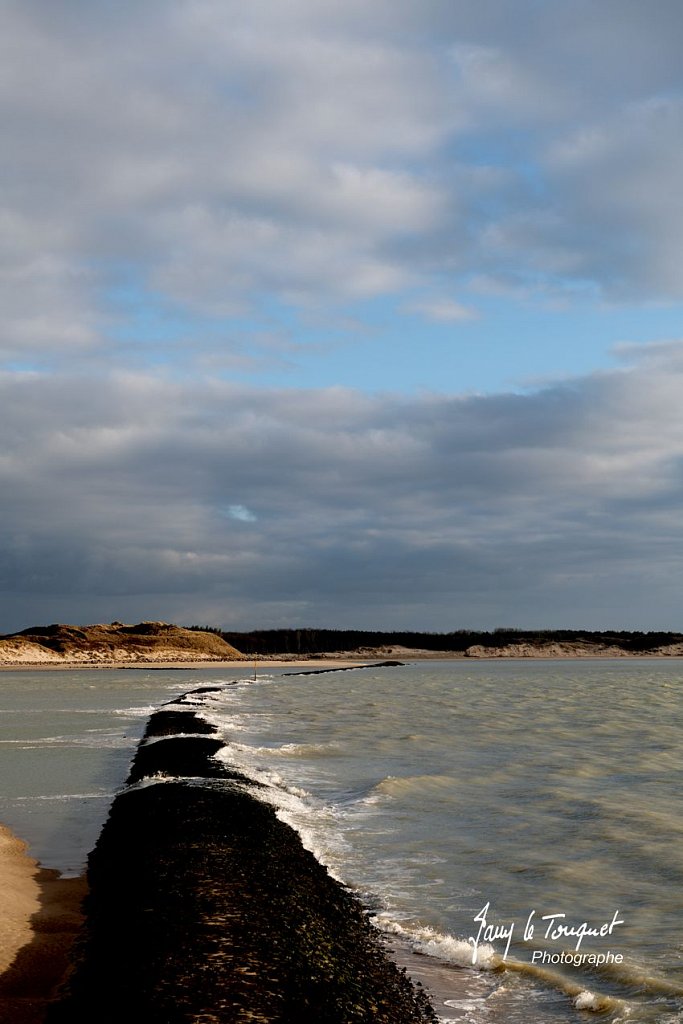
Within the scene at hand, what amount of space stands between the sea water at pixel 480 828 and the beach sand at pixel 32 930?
0.85 metres

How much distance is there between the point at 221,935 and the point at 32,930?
2.43 metres

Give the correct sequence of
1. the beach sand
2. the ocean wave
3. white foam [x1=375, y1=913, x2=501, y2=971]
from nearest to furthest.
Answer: the beach sand < white foam [x1=375, y1=913, x2=501, y2=971] < the ocean wave

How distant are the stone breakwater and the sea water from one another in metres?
0.66

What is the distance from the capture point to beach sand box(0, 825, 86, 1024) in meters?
7.78

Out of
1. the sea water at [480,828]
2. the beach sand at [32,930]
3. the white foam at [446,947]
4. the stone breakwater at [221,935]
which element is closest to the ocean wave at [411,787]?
the sea water at [480,828]

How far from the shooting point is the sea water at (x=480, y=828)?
9359 millimetres

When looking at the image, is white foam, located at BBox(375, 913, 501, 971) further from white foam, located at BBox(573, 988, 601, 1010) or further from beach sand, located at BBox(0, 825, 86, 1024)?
beach sand, located at BBox(0, 825, 86, 1024)

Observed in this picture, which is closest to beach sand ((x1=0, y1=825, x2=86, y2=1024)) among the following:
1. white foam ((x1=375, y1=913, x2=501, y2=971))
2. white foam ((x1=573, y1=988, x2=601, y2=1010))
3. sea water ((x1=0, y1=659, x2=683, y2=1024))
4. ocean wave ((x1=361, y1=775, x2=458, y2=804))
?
sea water ((x1=0, y1=659, x2=683, y2=1024))

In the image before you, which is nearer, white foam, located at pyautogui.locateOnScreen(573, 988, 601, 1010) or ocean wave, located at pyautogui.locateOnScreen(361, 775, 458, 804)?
white foam, located at pyautogui.locateOnScreen(573, 988, 601, 1010)

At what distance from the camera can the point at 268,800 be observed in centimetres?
1722

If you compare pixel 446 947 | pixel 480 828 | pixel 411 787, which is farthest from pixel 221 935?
pixel 411 787

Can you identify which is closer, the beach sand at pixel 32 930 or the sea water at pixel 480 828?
the beach sand at pixel 32 930

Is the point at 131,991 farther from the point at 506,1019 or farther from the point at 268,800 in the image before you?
the point at 268,800

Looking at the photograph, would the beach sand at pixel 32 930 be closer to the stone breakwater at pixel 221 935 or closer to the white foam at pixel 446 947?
the stone breakwater at pixel 221 935
